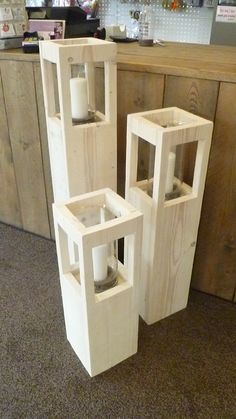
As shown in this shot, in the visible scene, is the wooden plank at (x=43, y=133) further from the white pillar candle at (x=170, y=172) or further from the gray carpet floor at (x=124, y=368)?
the white pillar candle at (x=170, y=172)

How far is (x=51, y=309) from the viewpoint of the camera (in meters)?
→ 1.35

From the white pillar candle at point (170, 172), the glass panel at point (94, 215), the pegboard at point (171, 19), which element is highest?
the pegboard at point (171, 19)

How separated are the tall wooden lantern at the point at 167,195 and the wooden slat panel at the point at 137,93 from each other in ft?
0.36

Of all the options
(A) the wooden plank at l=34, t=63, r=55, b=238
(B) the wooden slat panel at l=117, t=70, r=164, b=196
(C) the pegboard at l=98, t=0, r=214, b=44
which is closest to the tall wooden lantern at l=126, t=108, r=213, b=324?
(B) the wooden slat panel at l=117, t=70, r=164, b=196

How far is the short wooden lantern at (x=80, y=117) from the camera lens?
3.26ft

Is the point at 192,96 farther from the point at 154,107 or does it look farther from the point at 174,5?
the point at 174,5

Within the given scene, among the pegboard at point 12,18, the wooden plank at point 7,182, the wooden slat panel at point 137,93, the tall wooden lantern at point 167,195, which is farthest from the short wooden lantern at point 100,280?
the pegboard at point 12,18

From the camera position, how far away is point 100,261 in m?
1.00

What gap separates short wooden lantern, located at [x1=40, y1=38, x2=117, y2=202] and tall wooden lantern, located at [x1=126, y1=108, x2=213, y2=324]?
0.10 meters

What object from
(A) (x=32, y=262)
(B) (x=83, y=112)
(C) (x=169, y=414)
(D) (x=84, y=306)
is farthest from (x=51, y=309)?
(B) (x=83, y=112)

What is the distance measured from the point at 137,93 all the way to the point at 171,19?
2.22 m

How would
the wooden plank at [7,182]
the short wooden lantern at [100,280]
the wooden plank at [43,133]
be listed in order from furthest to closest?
the wooden plank at [7,182]
the wooden plank at [43,133]
the short wooden lantern at [100,280]

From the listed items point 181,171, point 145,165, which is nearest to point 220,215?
point 181,171

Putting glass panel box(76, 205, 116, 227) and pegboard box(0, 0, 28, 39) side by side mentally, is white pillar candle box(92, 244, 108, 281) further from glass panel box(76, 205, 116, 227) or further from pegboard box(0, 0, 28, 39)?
pegboard box(0, 0, 28, 39)
